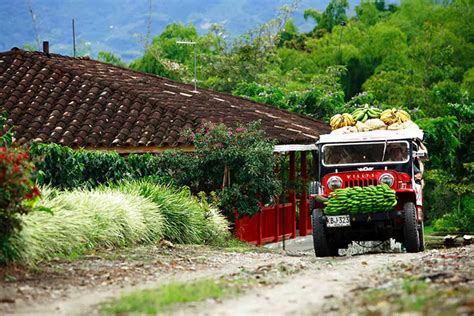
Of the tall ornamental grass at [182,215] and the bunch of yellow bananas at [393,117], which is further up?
the bunch of yellow bananas at [393,117]

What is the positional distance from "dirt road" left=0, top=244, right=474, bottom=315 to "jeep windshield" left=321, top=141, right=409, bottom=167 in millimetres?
2114

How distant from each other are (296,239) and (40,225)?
1640 centimetres

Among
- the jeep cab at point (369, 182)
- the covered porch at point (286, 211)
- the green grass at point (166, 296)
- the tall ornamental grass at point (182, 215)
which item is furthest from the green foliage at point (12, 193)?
the covered porch at point (286, 211)

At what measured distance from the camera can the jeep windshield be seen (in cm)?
2175

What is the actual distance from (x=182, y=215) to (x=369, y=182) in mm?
3867

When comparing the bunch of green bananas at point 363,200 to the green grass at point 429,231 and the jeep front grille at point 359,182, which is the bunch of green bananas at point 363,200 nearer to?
the jeep front grille at point 359,182

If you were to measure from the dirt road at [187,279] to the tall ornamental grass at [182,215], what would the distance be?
164 cm

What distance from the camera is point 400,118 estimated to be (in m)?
23.3

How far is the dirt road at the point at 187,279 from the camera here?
39.4 ft

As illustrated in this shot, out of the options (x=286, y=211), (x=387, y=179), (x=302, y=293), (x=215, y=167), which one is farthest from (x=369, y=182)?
(x=286, y=211)

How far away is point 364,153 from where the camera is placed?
862 inches

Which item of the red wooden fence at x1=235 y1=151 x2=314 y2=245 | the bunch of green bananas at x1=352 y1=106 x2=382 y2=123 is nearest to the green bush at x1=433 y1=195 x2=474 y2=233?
the red wooden fence at x1=235 y1=151 x2=314 y2=245

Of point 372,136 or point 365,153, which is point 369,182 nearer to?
point 365,153

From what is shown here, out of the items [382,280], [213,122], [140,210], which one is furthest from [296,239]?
[382,280]
